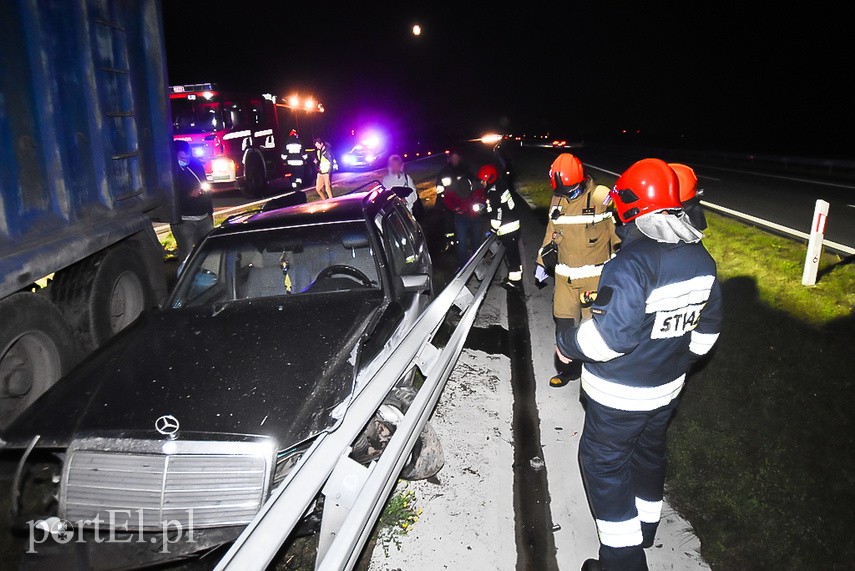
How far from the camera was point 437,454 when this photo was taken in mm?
3598

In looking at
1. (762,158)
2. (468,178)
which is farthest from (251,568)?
(762,158)

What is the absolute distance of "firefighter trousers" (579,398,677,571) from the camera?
2.73 meters

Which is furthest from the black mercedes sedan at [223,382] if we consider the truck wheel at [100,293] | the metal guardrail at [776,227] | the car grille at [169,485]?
the metal guardrail at [776,227]

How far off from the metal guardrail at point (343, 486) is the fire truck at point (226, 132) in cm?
1263

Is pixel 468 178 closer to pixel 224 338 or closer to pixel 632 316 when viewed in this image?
pixel 224 338

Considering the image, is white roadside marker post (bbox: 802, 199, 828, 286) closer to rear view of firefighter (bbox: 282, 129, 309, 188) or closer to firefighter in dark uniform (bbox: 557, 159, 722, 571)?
firefighter in dark uniform (bbox: 557, 159, 722, 571)

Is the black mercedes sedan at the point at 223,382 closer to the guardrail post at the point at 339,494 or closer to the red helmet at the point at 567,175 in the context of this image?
the guardrail post at the point at 339,494

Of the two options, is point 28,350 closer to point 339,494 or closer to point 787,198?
point 339,494

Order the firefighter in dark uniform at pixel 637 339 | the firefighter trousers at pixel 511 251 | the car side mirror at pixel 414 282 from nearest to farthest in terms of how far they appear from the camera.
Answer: the firefighter in dark uniform at pixel 637 339
the car side mirror at pixel 414 282
the firefighter trousers at pixel 511 251

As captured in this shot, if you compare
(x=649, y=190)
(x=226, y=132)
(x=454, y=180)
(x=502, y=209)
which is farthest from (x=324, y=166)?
(x=649, y=190)

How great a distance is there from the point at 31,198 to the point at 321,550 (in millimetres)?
3520

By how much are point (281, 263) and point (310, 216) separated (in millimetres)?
472

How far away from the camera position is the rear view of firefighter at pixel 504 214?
7.48 m

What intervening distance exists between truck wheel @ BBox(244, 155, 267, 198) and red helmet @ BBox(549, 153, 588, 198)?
1298 centimetres
